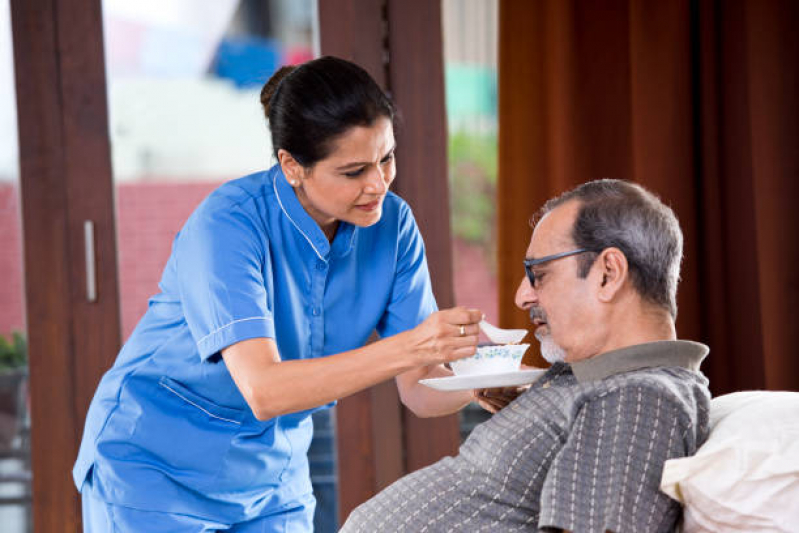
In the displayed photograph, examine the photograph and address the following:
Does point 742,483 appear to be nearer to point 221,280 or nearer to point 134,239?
point 221,280

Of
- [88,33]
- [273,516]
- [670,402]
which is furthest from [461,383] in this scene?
[88,33]

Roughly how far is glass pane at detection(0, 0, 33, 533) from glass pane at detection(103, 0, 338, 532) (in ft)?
0.98

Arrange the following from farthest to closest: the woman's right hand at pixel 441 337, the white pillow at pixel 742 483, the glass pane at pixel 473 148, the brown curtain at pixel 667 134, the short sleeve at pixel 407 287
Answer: the glass pane at pixel 473 148
the brown curtain at pixel 667 134
the short sleeve at pixel 407 287
the woman's right hand at pixel 441 337
the white pillow at pixel 742 483

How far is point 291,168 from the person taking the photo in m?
1.68

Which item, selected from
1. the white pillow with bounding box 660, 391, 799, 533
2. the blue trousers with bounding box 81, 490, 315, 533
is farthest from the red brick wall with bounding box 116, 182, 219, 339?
the white pillow with bounding box 660, 391, 799, 533

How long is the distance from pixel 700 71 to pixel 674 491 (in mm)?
1931

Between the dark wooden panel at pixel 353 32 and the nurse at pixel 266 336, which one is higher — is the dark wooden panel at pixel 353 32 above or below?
above

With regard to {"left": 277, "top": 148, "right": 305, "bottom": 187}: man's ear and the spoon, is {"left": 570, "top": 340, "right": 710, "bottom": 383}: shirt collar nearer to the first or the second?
the spoon

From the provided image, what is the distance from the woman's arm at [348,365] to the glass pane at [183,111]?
1353 mm

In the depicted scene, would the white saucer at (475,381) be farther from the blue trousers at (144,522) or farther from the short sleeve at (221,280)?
Answer: the blue trousers at (144,522)

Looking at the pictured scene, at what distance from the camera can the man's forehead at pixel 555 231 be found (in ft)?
5.13

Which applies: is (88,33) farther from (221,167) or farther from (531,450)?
(531,450)

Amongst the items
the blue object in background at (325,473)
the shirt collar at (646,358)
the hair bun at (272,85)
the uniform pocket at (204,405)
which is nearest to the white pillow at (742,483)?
the shirt collar at (646,358)

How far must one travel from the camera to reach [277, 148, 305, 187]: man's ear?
1667 millimetres
